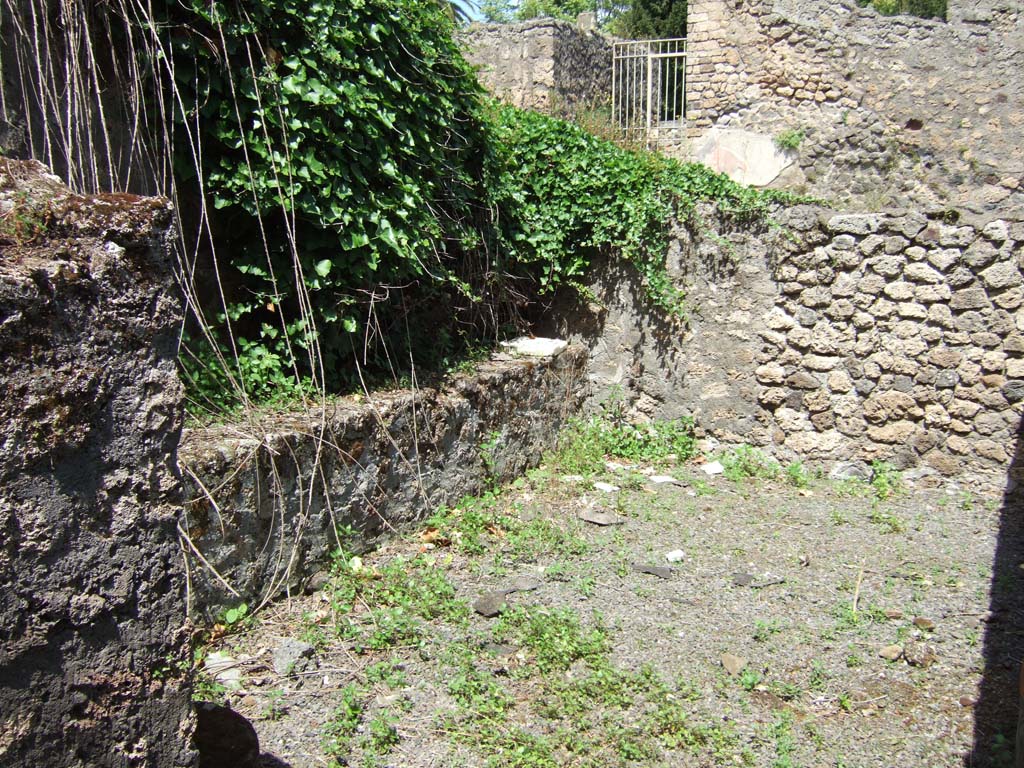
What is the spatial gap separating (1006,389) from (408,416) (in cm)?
409

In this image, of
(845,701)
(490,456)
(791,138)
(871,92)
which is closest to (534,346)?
(490,456)

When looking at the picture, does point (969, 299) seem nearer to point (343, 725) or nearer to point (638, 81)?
point (343, 725)

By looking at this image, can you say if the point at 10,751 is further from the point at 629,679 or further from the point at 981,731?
the point at 981,731

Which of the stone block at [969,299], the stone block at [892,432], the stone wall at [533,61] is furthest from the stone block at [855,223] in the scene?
the stone wall at [533,61]

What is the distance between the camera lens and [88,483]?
1.65 m

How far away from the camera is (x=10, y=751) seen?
1551 mm

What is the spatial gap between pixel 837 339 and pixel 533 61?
4.81 meters

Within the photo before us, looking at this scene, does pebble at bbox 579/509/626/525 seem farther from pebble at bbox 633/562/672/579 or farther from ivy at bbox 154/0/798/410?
ivy at bbox 154/0/798/410

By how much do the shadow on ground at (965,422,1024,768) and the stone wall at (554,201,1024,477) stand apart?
64cm

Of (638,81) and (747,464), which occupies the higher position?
(638,81)

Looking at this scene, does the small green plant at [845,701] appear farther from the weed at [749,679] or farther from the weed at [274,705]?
the weed at [274,705]

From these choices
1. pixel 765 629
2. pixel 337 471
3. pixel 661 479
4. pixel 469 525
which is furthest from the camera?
pixel 661 479

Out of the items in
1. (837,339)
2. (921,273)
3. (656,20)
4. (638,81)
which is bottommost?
(837,339)

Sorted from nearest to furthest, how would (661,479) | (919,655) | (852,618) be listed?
(919,655) < (852,618) < (661,479)
